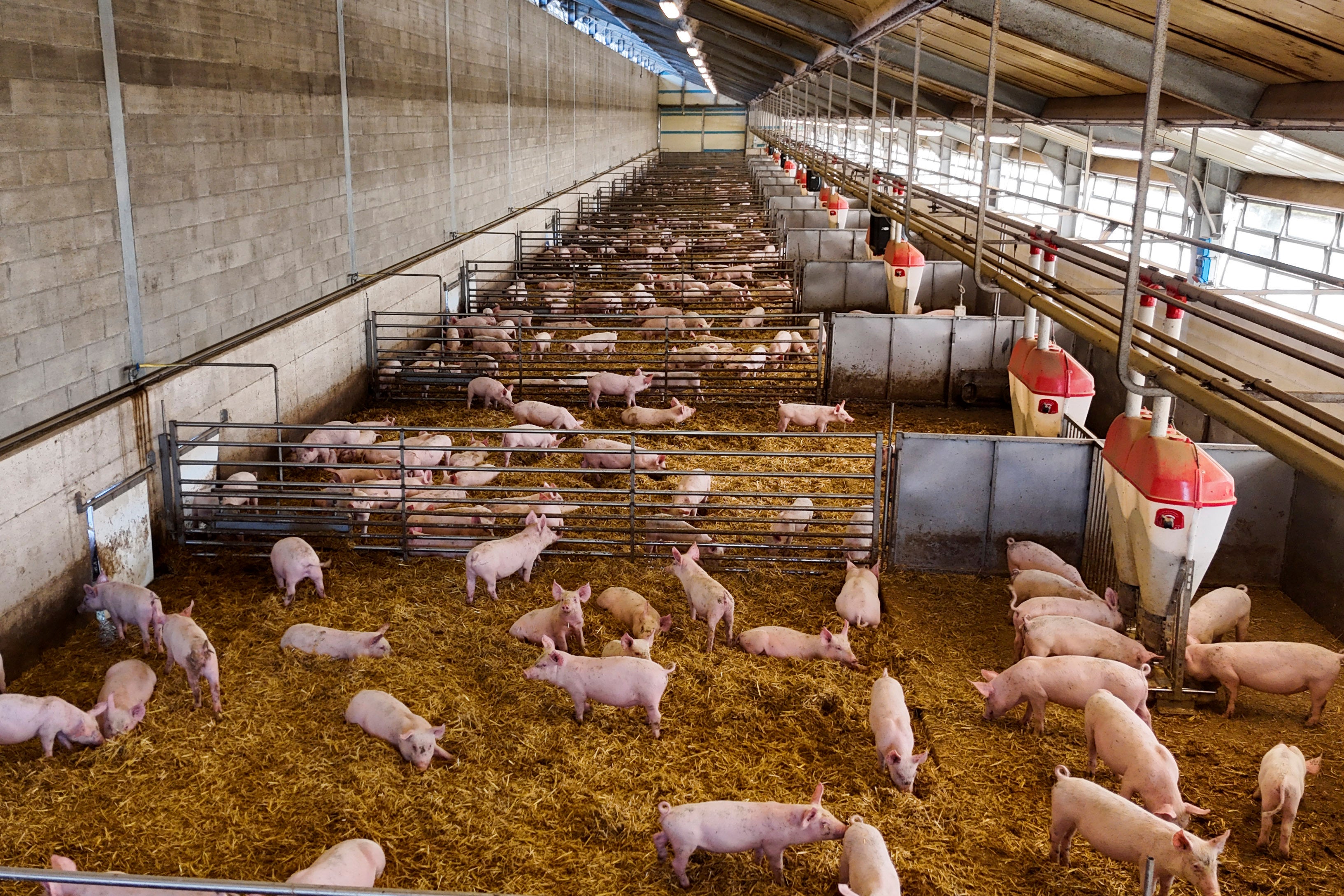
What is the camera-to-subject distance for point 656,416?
1143 cm

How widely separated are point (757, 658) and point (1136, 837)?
2.79 metres

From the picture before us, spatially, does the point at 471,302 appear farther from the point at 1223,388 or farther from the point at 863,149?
the point at 863,149

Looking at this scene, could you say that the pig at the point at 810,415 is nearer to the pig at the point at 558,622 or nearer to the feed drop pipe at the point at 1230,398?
the feed drop pipe at the point at 1230,398

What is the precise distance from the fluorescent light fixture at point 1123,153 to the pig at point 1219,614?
10.1m

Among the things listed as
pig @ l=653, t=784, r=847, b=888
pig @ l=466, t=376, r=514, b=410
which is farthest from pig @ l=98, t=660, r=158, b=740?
pig @ l=466, t=376, r=514, b=410

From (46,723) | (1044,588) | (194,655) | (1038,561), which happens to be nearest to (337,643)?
(194,655)

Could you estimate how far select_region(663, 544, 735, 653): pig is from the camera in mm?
6992

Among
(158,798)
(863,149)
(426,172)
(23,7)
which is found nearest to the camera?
(158,798)

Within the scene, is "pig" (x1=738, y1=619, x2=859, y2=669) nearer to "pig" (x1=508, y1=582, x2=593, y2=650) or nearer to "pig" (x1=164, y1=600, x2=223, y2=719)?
"pig" (x1=508, y1=582, x2=593, y2=650)

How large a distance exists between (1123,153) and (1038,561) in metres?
19.0

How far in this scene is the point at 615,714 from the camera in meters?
6.28

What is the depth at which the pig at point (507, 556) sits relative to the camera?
25.0 ft

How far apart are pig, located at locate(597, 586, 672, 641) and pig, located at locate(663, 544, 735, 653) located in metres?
0.23

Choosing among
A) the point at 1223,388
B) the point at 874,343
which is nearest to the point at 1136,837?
the point at 1223,388
